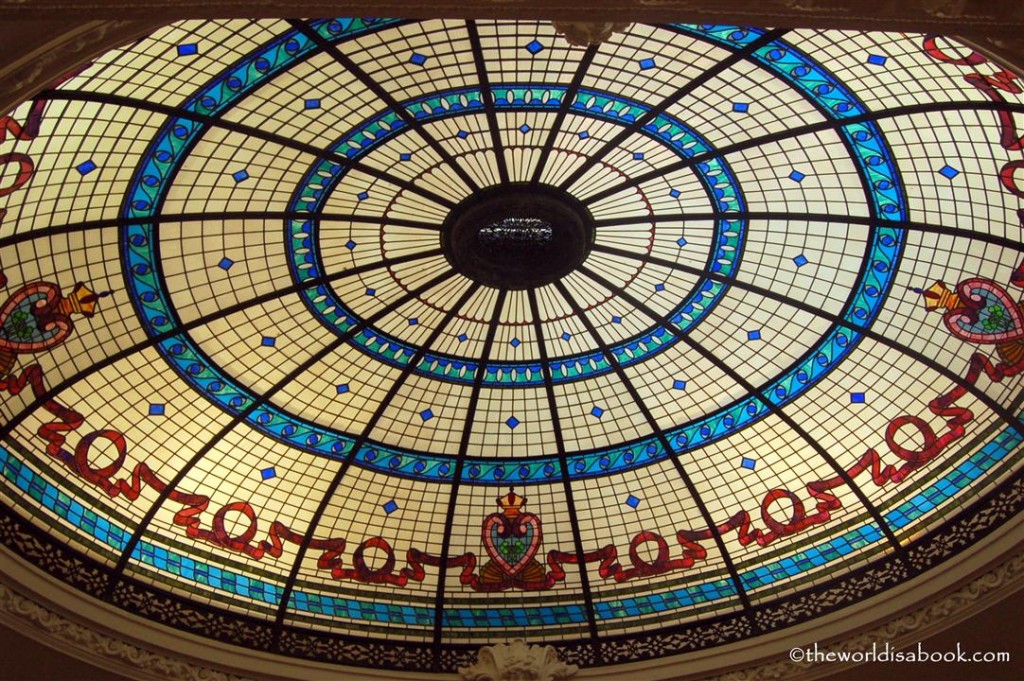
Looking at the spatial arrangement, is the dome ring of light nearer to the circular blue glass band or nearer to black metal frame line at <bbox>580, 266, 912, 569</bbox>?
the circular blue glass band

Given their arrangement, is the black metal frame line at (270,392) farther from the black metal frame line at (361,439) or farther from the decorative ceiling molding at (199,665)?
the decorative ceiling molding at (199,665)

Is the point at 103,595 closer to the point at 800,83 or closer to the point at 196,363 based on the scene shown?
the point at 196,363

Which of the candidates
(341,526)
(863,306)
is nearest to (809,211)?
(863,306)

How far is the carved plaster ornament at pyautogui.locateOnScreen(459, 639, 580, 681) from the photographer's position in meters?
15.4

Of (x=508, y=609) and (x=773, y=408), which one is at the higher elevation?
(x=773, y=408)

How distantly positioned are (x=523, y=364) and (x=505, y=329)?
28.5 inches

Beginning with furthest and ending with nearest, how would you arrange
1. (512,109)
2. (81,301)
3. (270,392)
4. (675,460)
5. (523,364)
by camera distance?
(675,460)
(523,364)
(270,392)
(81,301)
(512,109)

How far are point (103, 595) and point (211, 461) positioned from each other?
8.16 ft

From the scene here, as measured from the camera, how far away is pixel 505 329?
1538 centimetres

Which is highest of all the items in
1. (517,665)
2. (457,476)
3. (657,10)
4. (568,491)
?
(457,476)

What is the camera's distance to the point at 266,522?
52.5 feet

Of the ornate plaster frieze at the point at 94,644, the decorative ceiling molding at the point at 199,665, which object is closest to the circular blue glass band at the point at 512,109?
the decorative ceiling molding at the point at 199,665

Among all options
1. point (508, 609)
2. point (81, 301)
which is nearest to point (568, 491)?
point (508, 609)

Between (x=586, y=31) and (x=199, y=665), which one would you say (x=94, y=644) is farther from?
(x=586, y=31)
